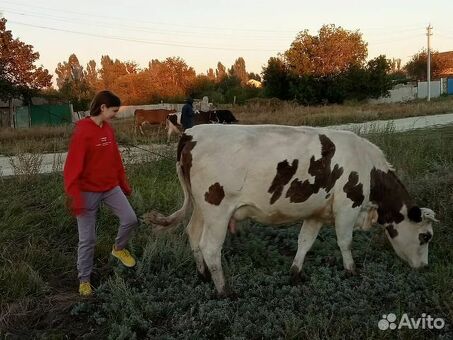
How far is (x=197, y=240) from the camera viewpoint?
17.0ft

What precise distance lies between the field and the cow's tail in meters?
0.51

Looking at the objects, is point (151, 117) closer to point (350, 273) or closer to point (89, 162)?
point (89, 162)

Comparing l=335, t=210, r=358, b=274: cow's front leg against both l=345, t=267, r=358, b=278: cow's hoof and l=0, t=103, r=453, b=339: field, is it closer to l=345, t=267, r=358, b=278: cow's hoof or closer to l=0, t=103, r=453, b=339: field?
l=345, t=267, r=358, b=278: cow's hoof

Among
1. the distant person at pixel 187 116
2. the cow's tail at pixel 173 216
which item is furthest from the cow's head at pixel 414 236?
the distant person at pixel 187 116

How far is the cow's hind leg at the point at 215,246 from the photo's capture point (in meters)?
4.61

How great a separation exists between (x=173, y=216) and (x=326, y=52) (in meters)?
44.3

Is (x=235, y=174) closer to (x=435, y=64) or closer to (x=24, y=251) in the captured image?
(x=24, y=251)

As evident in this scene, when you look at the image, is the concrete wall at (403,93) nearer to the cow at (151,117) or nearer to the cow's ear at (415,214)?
the cow at (151,117)

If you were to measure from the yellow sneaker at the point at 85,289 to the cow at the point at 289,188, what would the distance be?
2.92ft

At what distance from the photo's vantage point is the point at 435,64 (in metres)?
73.7

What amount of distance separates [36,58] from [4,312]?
3303 centimetres

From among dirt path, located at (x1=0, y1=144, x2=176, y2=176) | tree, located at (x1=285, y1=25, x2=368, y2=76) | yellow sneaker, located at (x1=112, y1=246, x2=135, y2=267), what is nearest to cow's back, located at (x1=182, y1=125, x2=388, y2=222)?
yellow sneaker, located at (x1=112, y1=246, x2=135, y2=267)

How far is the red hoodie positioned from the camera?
4.50 metres
